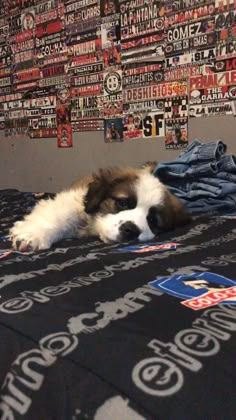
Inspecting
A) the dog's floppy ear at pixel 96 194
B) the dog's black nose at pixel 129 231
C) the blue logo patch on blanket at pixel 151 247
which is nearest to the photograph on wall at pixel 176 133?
the dog's floppy ear at pixel 96 194

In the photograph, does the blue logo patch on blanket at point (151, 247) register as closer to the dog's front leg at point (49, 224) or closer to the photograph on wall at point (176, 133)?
the dog's front leg at point (49, 224)

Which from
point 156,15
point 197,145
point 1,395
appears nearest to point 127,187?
point 197,145

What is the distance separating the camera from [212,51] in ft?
7.34

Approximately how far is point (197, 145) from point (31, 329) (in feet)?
5.23

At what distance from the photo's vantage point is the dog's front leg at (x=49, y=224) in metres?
1.24

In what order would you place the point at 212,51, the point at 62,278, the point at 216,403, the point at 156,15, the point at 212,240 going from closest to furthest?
the point at 216,403 < the point at 62,278 < the point at 212,240 < the point at 212,51 < the point at 156,15

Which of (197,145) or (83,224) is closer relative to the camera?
(83,224)

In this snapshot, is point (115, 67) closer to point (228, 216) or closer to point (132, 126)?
point (132, 126)

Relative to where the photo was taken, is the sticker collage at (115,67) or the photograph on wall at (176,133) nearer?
the sticker collage at (115,67)

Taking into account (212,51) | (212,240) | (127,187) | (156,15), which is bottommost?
(212,240)

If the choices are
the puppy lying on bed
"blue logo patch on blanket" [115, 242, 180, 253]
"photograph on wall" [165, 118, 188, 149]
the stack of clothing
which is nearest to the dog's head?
the puppy lying on bed

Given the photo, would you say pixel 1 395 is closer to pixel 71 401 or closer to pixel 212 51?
pixel 71 401

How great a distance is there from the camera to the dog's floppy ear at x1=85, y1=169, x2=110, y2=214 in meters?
1.52

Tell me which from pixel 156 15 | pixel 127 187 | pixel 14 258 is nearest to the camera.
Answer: pixel 14 258
